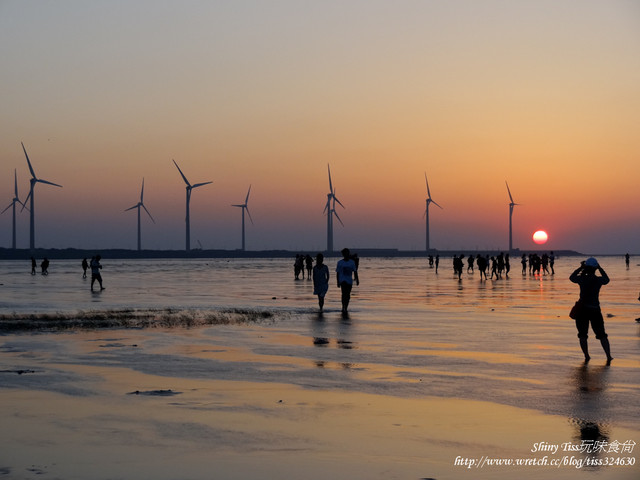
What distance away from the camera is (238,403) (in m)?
10.8

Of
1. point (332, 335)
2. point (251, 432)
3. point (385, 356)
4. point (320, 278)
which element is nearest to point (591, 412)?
point (251, 432)

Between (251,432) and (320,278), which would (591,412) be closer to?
(251,432)

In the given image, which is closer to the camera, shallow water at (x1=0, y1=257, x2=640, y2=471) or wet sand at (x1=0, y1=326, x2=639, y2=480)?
wet sand at (x1=0, y1=326, x2=639, y2=480)

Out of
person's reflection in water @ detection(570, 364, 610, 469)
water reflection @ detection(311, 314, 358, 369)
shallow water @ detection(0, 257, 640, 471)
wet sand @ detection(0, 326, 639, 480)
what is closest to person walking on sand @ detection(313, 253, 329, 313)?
shallow water @ detection(0, 257, 640, 471)

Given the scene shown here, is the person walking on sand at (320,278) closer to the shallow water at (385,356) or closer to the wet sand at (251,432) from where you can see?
the shallow water at (385,356)

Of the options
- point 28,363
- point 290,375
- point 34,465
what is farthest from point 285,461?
point 28,363

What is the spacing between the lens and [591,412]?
10.0m

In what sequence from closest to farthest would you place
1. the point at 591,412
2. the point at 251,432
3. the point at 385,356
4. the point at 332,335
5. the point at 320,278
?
the point at 251,432
the point at 591,412
the point at 385,356
the point at 332,335
the point at 320,278

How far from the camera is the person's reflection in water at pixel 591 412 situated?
27.3 ft

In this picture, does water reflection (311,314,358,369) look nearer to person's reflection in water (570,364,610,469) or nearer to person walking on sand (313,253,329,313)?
person walking on sand (313,253,329,313)

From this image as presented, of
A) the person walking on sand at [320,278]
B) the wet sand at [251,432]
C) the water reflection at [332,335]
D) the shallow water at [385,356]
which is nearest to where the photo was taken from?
the wet sand at [251,432]

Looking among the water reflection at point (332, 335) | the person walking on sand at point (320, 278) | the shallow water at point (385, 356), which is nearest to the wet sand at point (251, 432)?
the shallow water at point (385, 356)

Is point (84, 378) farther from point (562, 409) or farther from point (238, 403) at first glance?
point (562, 409)

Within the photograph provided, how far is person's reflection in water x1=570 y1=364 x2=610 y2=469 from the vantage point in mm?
8319
